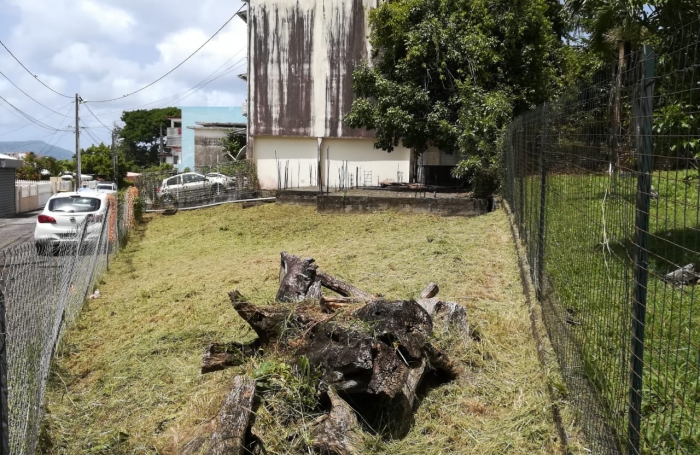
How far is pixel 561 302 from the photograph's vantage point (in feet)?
16.8

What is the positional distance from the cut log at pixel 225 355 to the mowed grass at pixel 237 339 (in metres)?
0.10

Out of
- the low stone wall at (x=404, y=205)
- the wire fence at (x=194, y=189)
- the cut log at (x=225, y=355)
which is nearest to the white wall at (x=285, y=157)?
the wire fence at (x=194, y=189)

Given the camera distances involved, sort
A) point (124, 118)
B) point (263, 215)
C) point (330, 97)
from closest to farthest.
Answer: point (263, 215), point (330, 97), point (124, 118)

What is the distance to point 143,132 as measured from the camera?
93.4 meters

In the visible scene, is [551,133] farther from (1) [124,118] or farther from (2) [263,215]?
(1) [124,118]

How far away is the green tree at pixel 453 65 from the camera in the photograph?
65.3 feet

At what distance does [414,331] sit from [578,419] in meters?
1.28

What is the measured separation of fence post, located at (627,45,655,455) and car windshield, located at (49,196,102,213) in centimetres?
1437

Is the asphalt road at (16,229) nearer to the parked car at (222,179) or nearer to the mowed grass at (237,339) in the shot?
the parked car at (222,179)

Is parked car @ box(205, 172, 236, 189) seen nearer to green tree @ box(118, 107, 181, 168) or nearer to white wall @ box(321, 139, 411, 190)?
white wall @ box(321, 139, 411, 190)

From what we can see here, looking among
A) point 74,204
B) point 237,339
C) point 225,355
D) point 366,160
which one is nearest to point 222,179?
point 366,160

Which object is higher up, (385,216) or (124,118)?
(124,118)

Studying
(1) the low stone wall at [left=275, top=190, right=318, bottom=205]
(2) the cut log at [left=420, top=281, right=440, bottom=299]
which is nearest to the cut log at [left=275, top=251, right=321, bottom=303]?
(2) the cut log at [left=420, top=281, right=440, bottom=299]

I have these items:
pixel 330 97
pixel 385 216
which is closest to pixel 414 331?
pixel 385 216
